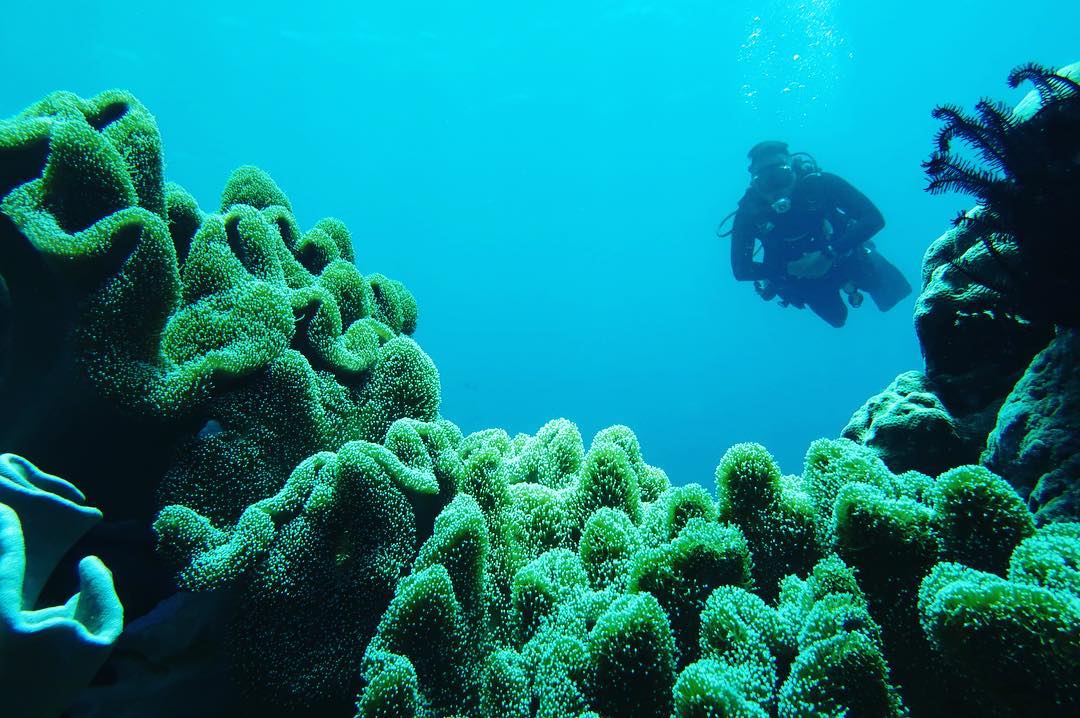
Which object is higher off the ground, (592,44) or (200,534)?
(592,44)

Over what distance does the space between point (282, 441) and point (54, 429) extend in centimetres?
83

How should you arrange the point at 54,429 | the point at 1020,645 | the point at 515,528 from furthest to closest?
1. the point at 515,528
2. the point at 54,429
3. the point at 1020,645

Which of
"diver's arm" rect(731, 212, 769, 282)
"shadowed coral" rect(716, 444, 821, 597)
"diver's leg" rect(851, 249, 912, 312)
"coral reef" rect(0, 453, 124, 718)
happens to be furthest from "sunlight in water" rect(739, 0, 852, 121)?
"coral reef" rect(0, 453, 124, 718)

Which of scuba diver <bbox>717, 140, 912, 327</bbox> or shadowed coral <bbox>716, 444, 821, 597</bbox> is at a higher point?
scuba diver <bbox>717, 140, 912, 327</bbox>

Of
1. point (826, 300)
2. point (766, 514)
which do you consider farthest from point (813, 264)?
point (766, 514)

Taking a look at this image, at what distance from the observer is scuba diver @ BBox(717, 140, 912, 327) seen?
895 centimetres

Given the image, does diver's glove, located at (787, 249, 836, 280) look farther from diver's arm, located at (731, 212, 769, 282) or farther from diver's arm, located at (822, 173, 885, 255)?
diver's arm, located at (731, 212, 769, 282)

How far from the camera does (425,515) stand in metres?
2.31

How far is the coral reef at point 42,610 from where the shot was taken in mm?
1230

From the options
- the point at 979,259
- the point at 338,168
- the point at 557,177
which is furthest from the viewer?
the point at 557,177

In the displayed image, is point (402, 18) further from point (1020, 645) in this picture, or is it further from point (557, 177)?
point (1020, 645)

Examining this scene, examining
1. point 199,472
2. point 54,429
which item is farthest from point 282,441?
point 54,429

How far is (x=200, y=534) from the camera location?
1.93 metres

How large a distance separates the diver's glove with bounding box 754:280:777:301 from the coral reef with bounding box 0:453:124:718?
9.99 m
